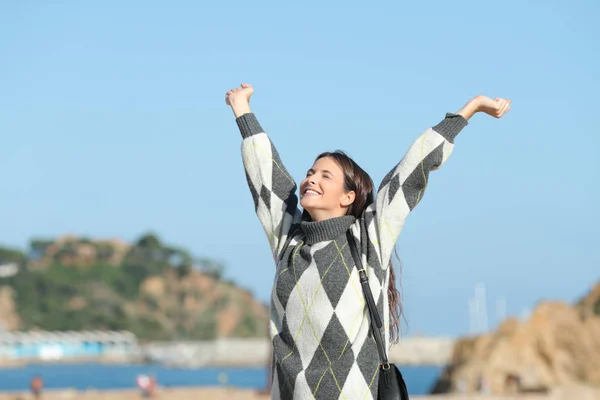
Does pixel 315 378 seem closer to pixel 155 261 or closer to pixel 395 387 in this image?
pixel 395 387

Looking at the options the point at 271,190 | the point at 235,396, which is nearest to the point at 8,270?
the point at 235,396

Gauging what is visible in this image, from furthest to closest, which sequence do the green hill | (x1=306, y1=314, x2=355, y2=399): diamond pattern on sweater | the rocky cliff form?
1. the green hill
2. the rocky cliff
3. (x1=306, y1=314, x2=355, y2=399): diamond pattern on sweater

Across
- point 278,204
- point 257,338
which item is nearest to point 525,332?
point 278,204

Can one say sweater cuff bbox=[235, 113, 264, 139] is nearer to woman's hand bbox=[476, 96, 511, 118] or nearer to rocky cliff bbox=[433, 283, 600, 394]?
woman's hand bbox=[476, 96, 511, 118]

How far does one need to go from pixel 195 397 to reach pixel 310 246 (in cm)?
1573

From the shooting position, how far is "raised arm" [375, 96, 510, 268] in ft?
9.57

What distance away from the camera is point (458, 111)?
3.06 meters

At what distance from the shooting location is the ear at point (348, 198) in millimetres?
3055

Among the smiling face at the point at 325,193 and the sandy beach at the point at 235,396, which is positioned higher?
the smiling face at the point at 325,193

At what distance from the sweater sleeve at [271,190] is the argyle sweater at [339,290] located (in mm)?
68

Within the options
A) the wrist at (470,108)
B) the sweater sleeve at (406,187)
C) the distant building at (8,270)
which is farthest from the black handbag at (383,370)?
the distant building at (8,270)

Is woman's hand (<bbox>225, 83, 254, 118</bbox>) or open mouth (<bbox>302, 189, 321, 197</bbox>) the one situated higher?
woman's hand (<bbox>225, 83, 254, 118</bbox>)

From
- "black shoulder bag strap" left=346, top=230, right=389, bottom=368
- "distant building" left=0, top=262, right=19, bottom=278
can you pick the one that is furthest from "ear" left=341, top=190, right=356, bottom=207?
"distant building" left=0, top=262, right=19, bottom=278

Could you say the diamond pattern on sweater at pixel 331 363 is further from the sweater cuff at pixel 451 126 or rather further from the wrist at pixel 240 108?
the wrist at pixel 240 108
